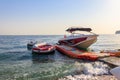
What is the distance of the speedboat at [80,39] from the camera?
27.9 m

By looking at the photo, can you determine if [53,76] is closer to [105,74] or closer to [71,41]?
[105,74]

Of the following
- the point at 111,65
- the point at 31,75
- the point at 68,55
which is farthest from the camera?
the point at 68,55

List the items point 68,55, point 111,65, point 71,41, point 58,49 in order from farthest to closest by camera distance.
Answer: point 71,41
point 58,49
point 68,55
point 111,65

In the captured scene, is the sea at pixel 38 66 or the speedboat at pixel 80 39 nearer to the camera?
the sea at pixel 38 66

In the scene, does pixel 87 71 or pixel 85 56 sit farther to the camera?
pixel 85 56

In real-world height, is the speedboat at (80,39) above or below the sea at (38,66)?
above

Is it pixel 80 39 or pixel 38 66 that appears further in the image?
pixel 80 39

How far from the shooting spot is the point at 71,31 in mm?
30797

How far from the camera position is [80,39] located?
94.9 ft

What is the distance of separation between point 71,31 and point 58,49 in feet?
14.8

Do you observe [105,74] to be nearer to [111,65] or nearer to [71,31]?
A: [111,65]

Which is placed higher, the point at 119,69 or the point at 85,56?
the point at 119,69

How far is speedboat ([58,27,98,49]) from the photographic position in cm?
2788

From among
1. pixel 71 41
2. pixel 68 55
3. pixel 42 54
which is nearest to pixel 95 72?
pixel 68 55
